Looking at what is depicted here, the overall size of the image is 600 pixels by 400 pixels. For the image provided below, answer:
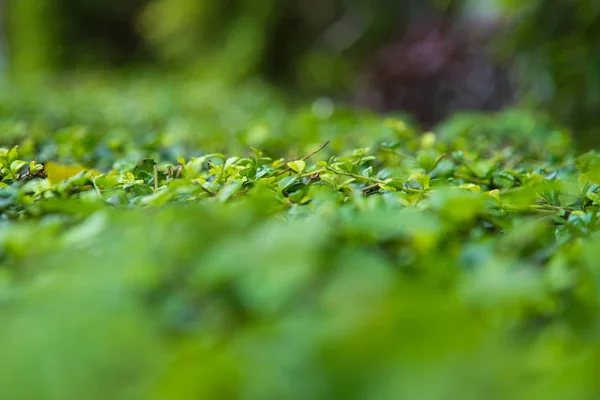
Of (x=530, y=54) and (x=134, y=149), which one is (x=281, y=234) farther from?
(x=530, y=54)

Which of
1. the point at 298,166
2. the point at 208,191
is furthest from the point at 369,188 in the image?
the point at 208,191

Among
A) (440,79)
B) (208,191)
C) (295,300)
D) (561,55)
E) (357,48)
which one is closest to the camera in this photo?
(295,300)

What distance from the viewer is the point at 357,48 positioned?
334 inches

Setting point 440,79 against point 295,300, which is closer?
point 295,300

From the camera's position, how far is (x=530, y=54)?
14.2 ft

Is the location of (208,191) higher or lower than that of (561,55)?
lower

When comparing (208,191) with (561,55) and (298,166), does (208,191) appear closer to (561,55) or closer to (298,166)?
(298,166)

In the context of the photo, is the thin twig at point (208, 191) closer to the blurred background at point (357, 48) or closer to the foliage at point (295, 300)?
the foliage at point (295, 300)

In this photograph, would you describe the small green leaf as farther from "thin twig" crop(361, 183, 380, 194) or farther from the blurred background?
the blurred background

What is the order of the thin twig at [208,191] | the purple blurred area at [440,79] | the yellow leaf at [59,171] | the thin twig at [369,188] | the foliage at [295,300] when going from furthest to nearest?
the purple blurred area at [440,79]
the yellow leaf at [59,171]
the thin twig at [369,188]
the thin twig at [208,191]
the foliage at [295,300]

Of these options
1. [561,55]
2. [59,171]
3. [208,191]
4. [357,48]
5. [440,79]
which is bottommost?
[208,191]

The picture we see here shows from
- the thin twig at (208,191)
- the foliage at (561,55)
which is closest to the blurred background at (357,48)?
the foliage at (561,55)

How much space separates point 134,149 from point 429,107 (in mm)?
5463

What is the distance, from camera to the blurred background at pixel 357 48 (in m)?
4.21
